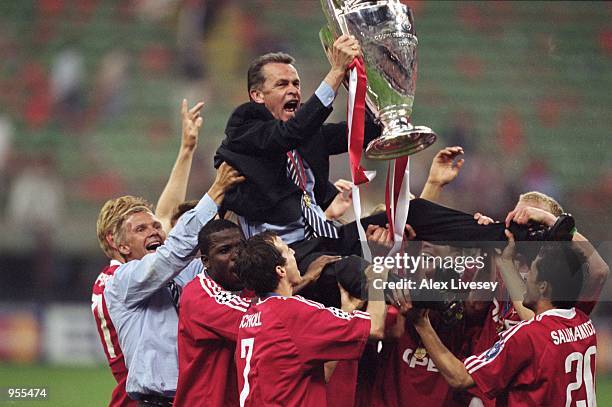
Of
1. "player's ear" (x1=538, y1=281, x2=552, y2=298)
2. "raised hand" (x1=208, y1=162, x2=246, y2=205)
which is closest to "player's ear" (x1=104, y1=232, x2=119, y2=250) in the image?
"raised hand" (x1=208, y1=162, x2=246, y2=205)

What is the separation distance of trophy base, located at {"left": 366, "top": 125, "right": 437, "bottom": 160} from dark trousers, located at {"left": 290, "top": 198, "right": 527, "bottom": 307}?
35 cm

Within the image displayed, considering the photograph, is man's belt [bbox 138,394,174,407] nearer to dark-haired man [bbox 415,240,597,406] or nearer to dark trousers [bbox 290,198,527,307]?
dark trousers [bbox 290,198,527,307]

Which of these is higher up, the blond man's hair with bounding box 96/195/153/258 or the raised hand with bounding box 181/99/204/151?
the raised hand with bounding box 181/99/204/151

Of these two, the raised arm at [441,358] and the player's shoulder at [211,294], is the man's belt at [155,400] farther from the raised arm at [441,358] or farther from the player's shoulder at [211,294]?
the raised arm at [441,358]

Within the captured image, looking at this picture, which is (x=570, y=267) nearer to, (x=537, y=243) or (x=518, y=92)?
(x=537, y=243)

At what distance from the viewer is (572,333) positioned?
392 cm

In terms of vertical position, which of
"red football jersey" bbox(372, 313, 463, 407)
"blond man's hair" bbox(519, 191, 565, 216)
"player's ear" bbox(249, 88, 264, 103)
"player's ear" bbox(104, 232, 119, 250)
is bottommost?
"red football jersey" bbox(372, 313, 463, 407)

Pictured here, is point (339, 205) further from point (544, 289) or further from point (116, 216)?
point (544, 289)

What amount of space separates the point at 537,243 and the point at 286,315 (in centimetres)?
94

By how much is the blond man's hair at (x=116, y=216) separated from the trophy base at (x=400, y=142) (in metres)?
1.37

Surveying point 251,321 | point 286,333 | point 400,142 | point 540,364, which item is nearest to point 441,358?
point 540,364

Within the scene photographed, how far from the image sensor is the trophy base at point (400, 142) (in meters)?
3.65

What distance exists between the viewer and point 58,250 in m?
9.97

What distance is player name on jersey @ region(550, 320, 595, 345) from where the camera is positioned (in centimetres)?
386
